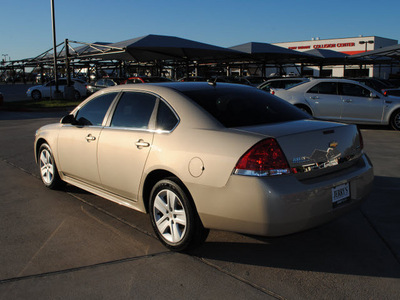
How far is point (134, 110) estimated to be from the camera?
420cm

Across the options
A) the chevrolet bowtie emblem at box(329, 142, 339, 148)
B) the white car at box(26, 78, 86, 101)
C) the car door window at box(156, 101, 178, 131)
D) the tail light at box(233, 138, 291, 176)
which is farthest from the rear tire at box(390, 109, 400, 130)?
the white car at box(26, 78, 86, 101)

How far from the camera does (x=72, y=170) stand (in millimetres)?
4961

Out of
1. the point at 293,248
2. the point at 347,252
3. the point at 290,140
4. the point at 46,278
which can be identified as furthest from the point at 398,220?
the point at 46,278

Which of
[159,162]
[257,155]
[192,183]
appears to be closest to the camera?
[257,155]

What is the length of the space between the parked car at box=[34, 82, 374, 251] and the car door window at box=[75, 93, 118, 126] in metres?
0.03

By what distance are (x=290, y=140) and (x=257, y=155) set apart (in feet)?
1.08

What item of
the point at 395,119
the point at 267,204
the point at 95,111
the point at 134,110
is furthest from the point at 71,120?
the point at 395,119

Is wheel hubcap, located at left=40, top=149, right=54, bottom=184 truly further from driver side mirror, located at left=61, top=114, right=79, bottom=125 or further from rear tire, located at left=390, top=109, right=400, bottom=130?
rear tire, located at left=390, top=109, right=400, bottom=130

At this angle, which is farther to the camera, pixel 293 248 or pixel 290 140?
pixel 293 248

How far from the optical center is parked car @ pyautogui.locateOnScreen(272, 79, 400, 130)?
38.2 feet

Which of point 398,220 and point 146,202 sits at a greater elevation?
point 146,202

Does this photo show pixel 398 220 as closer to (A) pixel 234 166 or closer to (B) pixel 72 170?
(A) pixel 234 166

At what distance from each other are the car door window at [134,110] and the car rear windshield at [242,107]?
422mm

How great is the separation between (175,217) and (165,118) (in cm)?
95
